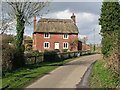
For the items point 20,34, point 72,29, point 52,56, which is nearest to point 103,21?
point 52,56

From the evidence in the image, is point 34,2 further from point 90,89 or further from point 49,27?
point 49,27

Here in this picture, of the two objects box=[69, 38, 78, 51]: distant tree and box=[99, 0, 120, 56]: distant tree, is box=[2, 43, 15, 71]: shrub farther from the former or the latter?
box=[69, 38, 78, 51]: distant tree

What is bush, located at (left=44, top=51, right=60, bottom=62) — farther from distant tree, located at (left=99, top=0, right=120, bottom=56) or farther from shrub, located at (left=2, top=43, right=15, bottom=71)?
shrub, located at (left=2, top=43, right=15, bottom=71)

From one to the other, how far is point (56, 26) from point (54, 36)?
3.02 m

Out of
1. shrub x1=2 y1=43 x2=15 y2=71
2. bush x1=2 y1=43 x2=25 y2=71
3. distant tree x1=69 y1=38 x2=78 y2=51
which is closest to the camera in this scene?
shrub x1=2 y1=43 x2=15 y2=71

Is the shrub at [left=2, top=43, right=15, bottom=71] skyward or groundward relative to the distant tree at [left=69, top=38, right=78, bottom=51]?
groundward

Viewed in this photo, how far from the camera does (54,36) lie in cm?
4984

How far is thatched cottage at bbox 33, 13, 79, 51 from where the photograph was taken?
162ft

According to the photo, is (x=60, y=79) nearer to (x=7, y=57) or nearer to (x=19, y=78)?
(x=19, y=78)

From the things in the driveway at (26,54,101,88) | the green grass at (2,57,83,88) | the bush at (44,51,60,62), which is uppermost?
the bush at (44,51,60,62)

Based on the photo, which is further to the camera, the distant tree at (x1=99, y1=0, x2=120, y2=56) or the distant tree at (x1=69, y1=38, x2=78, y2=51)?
the distant tree at (x1=69, y1=38, x2=78, y2=51)

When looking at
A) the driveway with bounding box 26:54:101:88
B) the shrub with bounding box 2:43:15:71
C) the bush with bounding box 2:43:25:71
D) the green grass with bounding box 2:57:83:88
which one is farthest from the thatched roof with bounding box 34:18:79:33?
the green grass with bounding box 2:57:83:88

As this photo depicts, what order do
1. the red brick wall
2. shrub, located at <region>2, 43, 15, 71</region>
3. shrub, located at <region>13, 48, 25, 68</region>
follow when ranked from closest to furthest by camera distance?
shrub, located at <region>2, 43, 15, 71</region>
shrub, located at <region>13, 48, 25, 68</region>
the red brick wall

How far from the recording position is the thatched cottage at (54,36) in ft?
162
